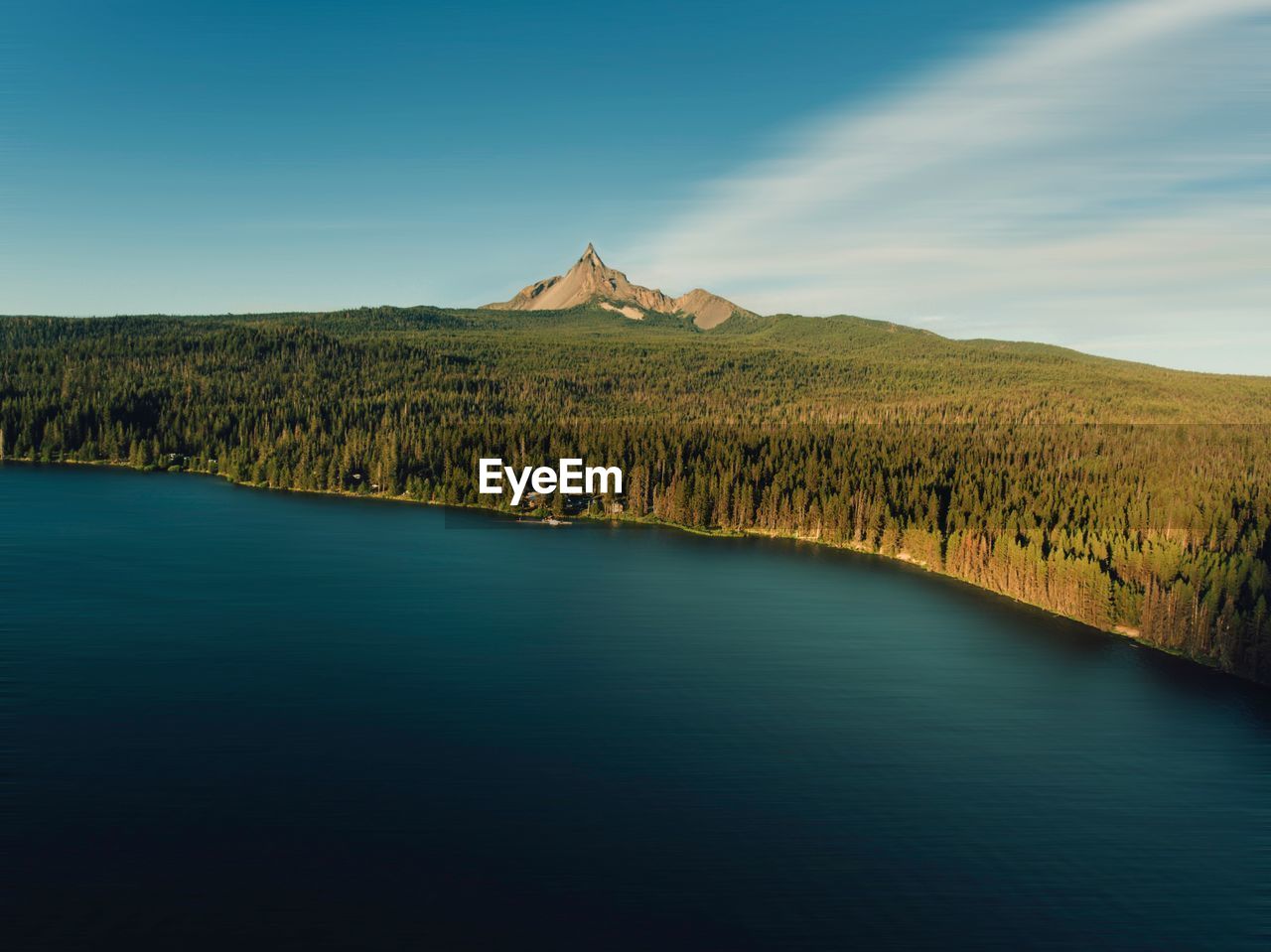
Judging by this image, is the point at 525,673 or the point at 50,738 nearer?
the point at 50,738

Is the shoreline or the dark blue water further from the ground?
the shoreline

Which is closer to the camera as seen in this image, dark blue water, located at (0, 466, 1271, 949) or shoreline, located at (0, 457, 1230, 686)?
dark blue water, located at (0, 466, 1271, 949)

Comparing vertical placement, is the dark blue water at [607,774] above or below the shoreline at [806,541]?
below

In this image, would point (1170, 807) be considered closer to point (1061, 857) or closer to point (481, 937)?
point (1061, 857)

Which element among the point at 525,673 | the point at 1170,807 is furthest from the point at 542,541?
the point at 1170,807

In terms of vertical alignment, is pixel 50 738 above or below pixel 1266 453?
below

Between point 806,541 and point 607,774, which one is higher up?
point 806,541

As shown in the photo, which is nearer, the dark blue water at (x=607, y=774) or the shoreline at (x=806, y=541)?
the dark blue water at (x=607, y=774)

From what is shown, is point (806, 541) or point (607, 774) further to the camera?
point (806, 541)
